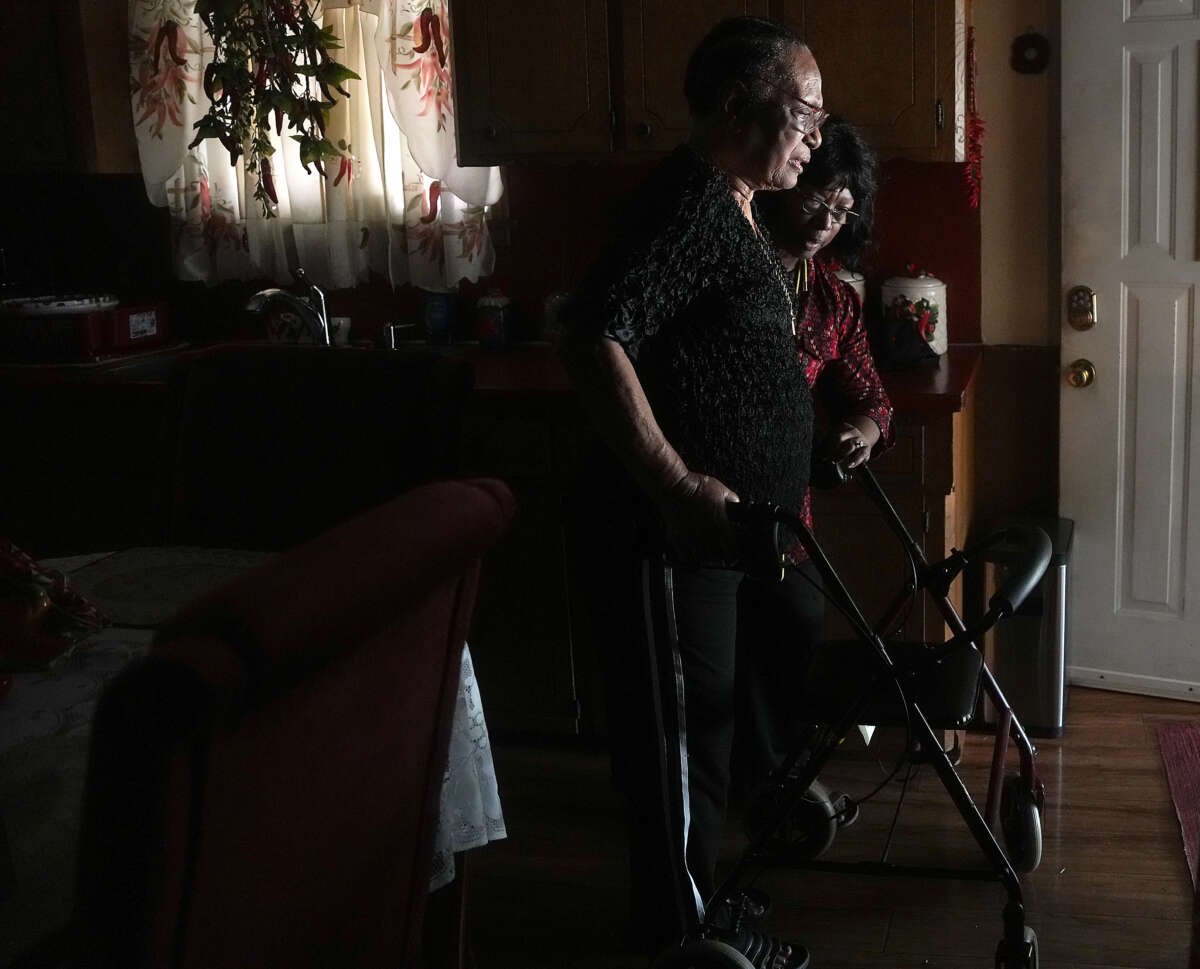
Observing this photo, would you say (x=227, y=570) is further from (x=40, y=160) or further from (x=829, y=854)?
(x=40, y=160)

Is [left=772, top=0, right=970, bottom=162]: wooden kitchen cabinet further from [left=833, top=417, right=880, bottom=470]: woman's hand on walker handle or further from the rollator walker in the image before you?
the rollator walker

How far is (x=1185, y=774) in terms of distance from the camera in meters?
3.06

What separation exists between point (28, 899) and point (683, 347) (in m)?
1.16

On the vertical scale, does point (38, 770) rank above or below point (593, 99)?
below

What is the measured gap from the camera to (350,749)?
117 cm

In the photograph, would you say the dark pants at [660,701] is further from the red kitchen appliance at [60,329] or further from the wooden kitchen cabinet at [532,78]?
the red kitchen appliance at [60,329]

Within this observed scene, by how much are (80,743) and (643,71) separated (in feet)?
7.41

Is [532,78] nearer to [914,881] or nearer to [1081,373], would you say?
[1081,373]

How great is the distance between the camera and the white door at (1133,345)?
3.22 metres

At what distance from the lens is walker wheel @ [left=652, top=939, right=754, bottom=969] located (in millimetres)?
2061

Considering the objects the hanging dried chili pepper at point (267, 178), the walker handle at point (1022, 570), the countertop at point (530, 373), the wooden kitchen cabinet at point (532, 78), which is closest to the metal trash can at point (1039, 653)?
the countertop at point (530, 373)

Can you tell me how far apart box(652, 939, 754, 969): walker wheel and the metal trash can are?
1.47 metres

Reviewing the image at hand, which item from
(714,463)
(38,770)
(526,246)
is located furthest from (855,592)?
(38,770)

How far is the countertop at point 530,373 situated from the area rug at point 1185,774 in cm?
93
